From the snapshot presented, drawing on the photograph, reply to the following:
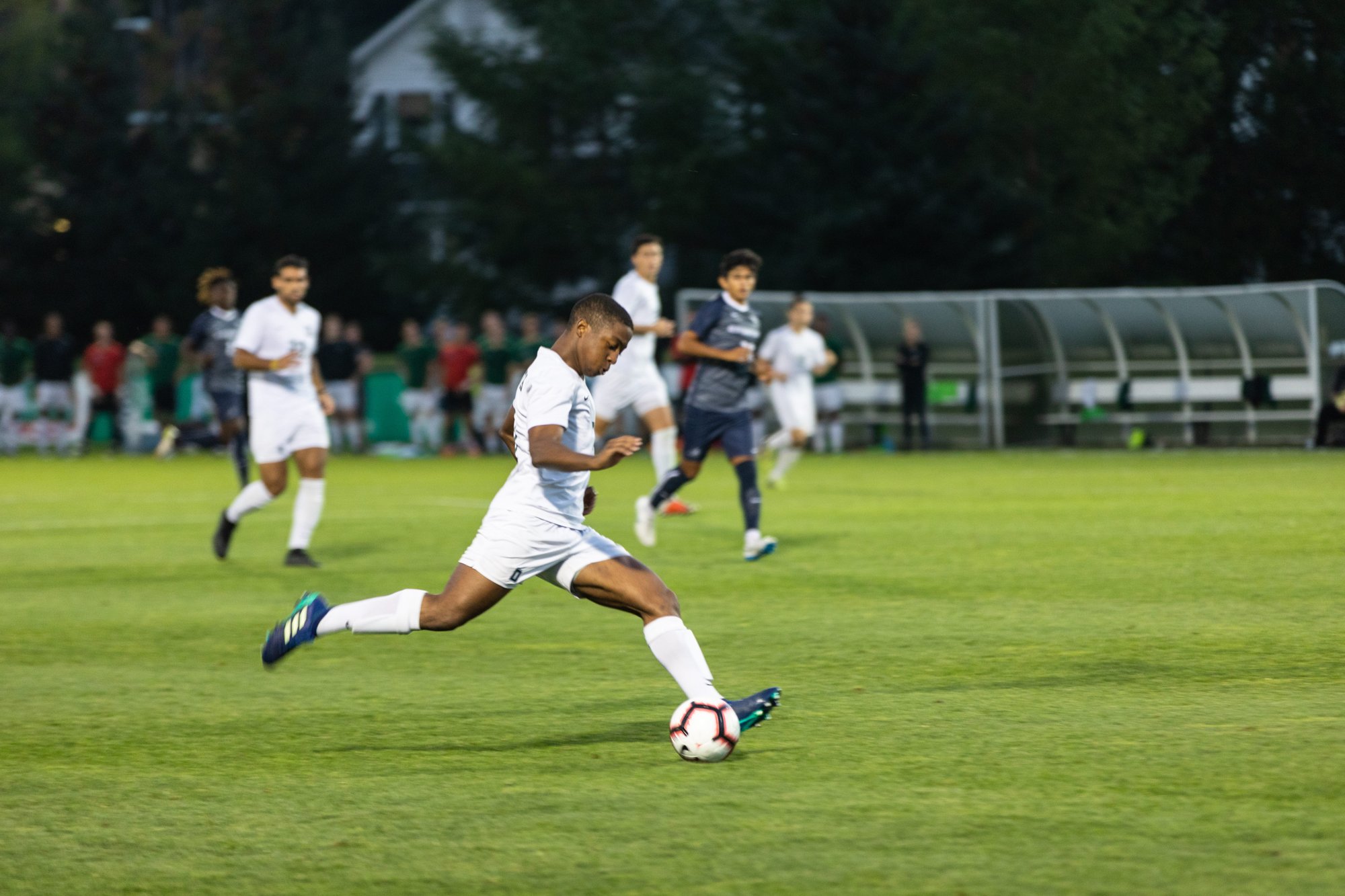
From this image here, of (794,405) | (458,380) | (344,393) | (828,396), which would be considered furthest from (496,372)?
(794,405)

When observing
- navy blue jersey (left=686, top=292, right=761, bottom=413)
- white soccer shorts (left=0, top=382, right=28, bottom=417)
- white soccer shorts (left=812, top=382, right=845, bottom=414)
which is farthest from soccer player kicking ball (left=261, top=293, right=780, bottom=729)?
white soccer shorts (left=0, top=382, right=28, bottom=417)

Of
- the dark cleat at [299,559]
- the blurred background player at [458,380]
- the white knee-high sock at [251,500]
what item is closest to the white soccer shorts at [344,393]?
the blurred background player at [458,380]

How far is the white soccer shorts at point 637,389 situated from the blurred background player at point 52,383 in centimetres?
1939

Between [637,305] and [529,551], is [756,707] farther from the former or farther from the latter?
[637,305]

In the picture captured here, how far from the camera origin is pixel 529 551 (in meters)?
6.62

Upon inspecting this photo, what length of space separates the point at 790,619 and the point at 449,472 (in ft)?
52.3

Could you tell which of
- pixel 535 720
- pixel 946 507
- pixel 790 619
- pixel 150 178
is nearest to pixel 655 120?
pixel 150 178

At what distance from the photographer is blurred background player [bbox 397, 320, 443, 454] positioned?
1233 inches

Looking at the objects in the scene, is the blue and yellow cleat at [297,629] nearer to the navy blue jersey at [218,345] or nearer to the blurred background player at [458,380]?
the navy blue jersey at [218,345]

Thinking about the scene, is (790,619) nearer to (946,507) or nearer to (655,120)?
(946,507)

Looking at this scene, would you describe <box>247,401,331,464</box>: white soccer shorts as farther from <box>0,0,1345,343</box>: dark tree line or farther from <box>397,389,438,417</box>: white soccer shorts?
<box>0,0,1345,343</box>: dark tree line

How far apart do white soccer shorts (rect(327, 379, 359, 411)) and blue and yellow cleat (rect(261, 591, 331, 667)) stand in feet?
77.3

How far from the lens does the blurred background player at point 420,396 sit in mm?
31312

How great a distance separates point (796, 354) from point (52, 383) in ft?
58.9
